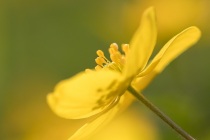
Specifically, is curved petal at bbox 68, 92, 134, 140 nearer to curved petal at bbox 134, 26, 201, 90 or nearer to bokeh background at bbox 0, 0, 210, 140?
curved petal at bbox 134, 26, 201, 90

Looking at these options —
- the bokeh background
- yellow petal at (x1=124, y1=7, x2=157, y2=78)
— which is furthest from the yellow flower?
the bokeh background

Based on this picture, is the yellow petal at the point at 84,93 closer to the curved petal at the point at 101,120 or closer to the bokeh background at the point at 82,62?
the curved petal at the point at 101,120

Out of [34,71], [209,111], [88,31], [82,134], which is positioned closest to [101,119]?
[82,134]

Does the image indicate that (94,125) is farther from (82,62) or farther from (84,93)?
(82,62)

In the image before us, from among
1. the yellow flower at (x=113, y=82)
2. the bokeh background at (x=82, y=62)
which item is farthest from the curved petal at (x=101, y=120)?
the bokeh background at (x=82, y=62)

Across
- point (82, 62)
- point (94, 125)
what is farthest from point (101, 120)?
point (82, 62)

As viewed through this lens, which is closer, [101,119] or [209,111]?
[101,119]

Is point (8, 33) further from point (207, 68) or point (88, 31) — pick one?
point (207, 68)
